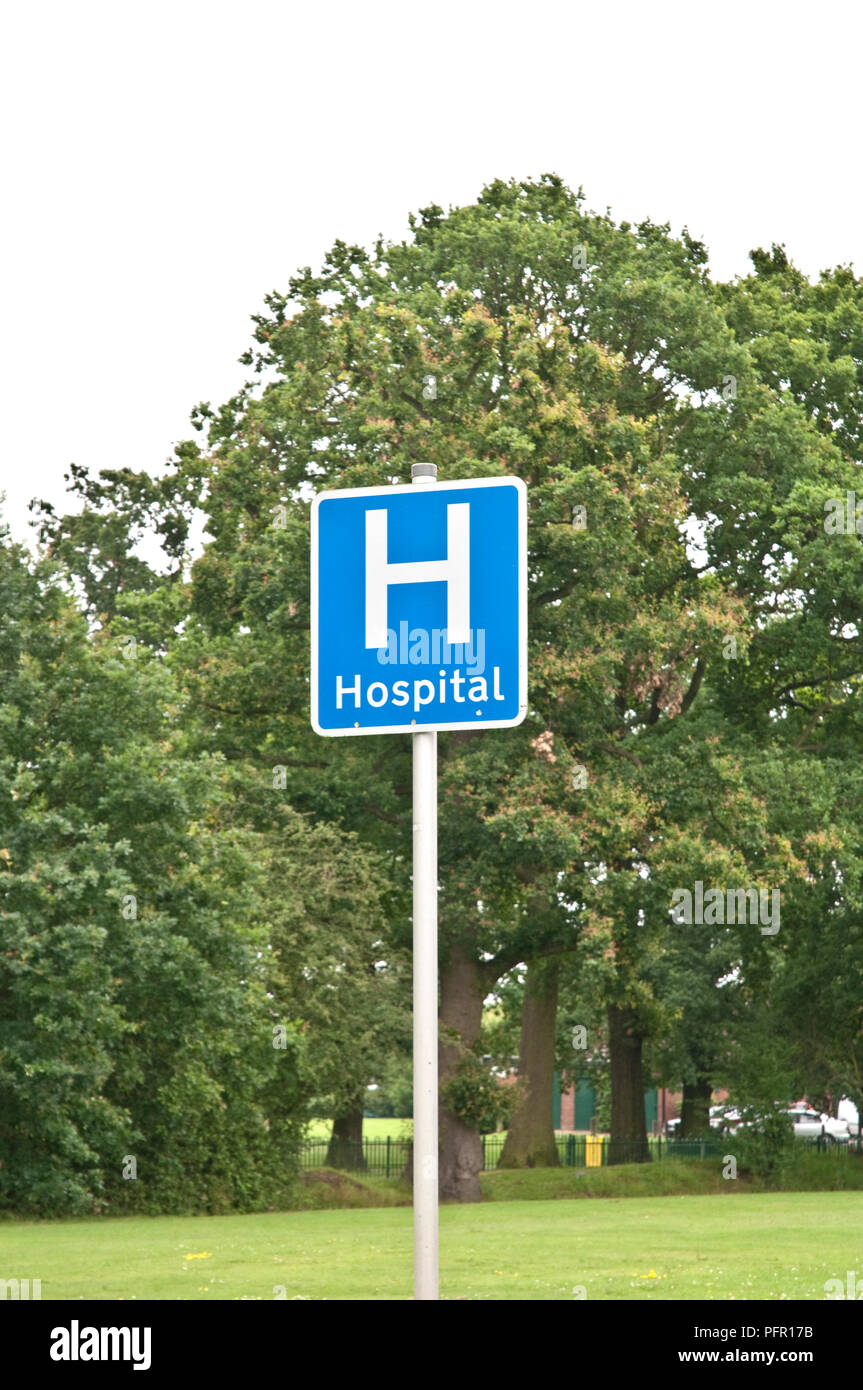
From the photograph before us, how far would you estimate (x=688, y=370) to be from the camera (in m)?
35.6

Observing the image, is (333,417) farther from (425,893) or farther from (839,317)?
(425,893)

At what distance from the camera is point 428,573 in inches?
234

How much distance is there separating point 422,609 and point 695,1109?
182 ft

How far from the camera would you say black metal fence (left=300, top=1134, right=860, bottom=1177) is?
43.3m

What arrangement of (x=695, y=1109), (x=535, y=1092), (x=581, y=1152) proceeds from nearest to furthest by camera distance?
(x=535, y=1092) → (x=581, y=1152) → (x=695, y=1109)

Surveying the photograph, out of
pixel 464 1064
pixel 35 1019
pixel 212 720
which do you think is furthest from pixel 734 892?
pixel 35 1019

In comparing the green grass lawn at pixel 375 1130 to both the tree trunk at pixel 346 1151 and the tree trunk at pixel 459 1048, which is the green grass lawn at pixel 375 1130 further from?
the tree trunk at pixel 459 1048

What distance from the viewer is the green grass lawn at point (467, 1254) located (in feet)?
51.4

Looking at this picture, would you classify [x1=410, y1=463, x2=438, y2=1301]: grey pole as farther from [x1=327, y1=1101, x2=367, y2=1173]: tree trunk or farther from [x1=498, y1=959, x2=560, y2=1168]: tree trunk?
[x1=327, y1=1101, x2=367, y2=1173]: tree trunk

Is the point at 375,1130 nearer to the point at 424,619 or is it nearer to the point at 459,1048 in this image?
the point at 459,1048

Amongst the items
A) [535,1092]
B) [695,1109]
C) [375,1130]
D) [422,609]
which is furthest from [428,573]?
[375,1130]

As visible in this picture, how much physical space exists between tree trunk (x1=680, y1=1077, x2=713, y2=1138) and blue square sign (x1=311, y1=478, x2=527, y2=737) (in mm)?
50497

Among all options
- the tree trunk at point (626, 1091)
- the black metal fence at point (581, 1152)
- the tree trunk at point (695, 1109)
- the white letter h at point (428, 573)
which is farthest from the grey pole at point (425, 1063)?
the tree trunk at point (695, 1109)

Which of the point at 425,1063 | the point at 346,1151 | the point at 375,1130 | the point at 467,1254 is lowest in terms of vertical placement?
the point at 375,1130
